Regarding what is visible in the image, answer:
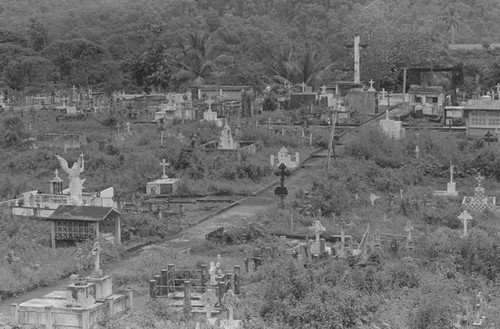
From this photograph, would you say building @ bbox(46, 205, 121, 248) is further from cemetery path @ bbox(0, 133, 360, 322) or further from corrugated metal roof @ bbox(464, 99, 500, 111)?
corrugated metal roof @ bbox(464, 99, 500, 111)

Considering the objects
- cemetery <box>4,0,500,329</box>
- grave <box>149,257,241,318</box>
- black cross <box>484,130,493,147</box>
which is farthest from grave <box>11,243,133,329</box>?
black cross <box>484,130,493,147</box>

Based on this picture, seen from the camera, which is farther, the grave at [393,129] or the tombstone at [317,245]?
the grave at [393,129]

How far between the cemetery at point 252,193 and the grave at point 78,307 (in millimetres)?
34

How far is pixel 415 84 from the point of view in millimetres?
62219

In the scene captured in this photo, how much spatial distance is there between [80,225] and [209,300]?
23.1 ft

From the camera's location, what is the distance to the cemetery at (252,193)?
1579 centimetres

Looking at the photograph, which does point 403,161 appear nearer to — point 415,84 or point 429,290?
point 429,290

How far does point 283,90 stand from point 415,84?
10.1 m

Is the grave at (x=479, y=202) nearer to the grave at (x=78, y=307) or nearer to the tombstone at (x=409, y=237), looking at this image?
the tombstone at (x=409, y=237)

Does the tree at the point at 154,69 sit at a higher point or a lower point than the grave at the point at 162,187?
higher

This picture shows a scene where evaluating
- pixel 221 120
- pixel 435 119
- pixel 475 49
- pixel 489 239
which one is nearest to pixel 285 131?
pixel 221 120

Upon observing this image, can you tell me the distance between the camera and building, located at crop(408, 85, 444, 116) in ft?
160

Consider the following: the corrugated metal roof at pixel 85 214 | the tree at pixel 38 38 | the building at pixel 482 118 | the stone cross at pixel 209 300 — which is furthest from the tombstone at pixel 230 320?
the tree at pixel 38 38

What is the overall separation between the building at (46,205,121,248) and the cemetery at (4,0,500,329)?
49 mm
